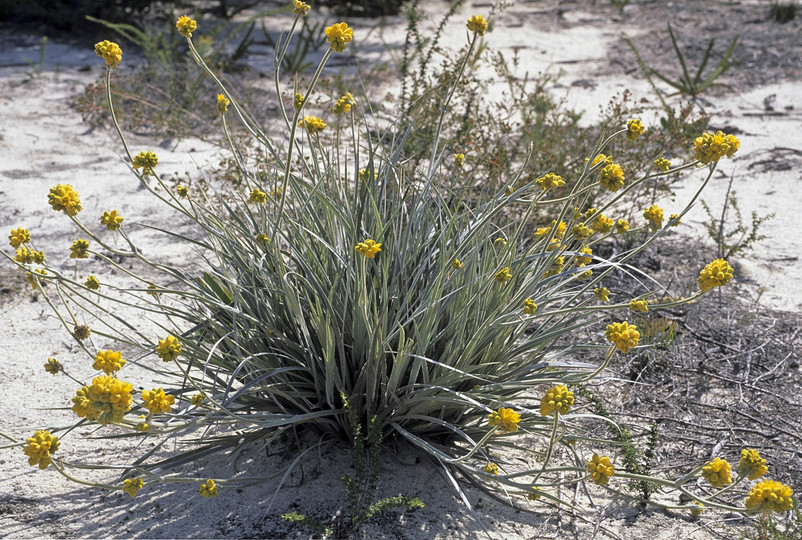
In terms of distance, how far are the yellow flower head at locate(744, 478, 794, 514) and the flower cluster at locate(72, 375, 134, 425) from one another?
1.27 metres

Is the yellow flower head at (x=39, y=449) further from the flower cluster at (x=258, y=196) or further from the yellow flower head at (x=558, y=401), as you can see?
the yellow flower head at (x=558, y=401)

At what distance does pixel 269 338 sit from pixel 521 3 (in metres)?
7.17

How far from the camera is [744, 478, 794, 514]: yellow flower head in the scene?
1427 mm

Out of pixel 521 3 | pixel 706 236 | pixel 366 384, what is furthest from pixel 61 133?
pixel 521 3

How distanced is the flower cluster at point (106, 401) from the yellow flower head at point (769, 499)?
1274 mm

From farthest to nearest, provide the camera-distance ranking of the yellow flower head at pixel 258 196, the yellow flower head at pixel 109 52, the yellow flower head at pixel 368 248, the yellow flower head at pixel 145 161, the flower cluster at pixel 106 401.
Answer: the yellow flower head at pixel 258 196, the yellow flower head at pixel 145 161, the yellow flower head at pixel 109 52, the yellow flower head at pixel 368 248, the flower cluster at pixel 106 401

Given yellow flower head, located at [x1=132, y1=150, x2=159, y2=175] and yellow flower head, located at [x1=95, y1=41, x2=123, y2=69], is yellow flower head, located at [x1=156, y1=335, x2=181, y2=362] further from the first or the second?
yellow flower head, located at [x1=95, y1=41, x2=123, y2=69]

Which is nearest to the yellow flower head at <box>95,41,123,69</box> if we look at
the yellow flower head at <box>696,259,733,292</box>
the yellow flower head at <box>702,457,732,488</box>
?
the yellow flower head at <box>696,259,733,292</box>

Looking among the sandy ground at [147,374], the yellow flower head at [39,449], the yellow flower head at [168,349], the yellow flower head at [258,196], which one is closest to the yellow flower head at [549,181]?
the yellow flower head at [258,196]

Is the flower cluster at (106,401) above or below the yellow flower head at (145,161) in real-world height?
below

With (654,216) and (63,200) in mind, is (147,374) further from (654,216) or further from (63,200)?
(654,216)

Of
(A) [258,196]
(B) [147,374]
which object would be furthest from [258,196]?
(B) [147,374]

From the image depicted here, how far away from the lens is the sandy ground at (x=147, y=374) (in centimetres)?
190

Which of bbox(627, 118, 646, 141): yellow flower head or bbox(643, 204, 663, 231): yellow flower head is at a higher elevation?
bbox(627, 118, 646, 141): yellow flower head
